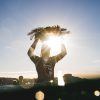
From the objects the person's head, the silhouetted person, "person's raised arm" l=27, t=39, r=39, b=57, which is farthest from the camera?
the person's head

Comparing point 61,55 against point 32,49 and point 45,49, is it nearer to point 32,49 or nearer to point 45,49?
point 45,49

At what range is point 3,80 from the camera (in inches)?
284

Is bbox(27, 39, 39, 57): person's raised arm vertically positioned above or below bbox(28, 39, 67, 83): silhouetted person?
above

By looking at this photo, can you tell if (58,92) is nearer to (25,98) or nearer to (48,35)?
(25,98)

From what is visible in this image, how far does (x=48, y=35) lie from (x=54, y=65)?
158 cm

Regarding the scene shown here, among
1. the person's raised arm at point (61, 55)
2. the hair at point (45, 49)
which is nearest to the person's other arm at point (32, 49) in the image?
the hair at point (45, 49)

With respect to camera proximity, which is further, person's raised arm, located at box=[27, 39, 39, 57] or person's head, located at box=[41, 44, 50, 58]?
person's head, located at box=[41, 44, 50, 58]

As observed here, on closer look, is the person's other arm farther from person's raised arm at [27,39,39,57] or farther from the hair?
the hair

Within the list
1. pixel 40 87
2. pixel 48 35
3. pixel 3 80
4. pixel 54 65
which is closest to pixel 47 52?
pixel 54 65

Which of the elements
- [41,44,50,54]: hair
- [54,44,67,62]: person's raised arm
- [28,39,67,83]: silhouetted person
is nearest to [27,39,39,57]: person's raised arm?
[28,39,67,83]: silhouetted person

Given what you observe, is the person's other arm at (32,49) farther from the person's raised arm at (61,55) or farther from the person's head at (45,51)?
the person's raised arm at (61,55)

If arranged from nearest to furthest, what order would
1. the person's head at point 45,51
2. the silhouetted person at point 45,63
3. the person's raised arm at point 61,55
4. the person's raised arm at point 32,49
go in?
the person's raised arm at point 32,49
the silhouetted person at point 45,63
the person's raised arm at point 61,55
the person's head at point 45,51

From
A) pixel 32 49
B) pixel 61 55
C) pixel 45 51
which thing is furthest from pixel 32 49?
pixel 61 55

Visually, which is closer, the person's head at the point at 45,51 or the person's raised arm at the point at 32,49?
the person's raised arm at the point at 32,49
